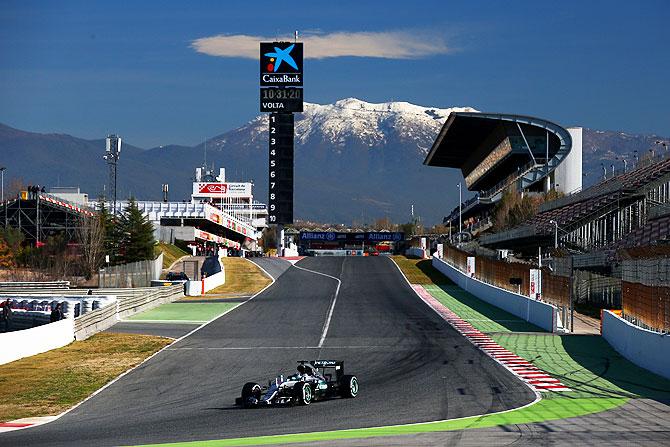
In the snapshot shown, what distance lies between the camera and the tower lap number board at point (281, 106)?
368ft

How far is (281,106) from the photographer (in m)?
112

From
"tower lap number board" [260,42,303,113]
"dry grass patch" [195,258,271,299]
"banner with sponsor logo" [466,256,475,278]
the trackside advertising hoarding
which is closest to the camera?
"banner with sponsor logo" [466,256,475,278]

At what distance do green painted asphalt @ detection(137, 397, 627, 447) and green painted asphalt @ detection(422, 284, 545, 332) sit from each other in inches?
750

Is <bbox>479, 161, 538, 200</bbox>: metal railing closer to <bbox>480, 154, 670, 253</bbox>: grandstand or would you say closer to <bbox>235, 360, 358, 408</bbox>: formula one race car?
<bbox>480, 154, 670, 253</bbox>: grandstand

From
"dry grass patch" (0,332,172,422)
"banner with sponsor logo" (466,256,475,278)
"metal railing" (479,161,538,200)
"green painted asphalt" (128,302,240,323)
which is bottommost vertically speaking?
"dry grass patch" (0,332,172,422)

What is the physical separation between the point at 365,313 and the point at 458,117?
275 feet

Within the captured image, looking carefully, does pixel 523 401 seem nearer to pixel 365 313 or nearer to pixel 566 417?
pixel 566 417

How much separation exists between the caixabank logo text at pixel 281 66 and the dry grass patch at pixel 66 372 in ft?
247

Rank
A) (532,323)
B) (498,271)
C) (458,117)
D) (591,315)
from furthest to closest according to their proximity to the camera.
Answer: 1. (458,117)
2. (498,271)
3. (591,315)
4. (532,323)

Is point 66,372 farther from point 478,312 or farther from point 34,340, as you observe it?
point 478,312

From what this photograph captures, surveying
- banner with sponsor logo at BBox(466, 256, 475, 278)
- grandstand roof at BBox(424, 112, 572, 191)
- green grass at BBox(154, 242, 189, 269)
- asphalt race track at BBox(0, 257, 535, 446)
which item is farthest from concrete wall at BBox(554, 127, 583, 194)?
asphalt race track at BBox(0, 257, 535, 446)

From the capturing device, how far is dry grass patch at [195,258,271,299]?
6794cm

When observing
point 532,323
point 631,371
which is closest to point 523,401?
point 631,371

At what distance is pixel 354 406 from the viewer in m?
22.0
